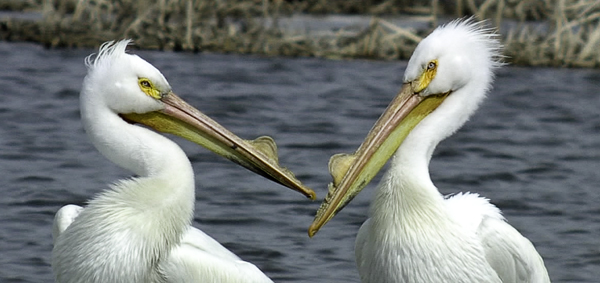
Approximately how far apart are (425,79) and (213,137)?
94 centimetres

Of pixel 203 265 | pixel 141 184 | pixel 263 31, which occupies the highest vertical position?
pixel 141 184

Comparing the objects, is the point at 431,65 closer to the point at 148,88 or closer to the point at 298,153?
the point at 148,88

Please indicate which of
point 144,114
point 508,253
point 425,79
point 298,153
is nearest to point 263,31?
point 298,153

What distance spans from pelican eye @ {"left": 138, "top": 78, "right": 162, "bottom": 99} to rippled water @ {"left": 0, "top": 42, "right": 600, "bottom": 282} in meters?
2.06

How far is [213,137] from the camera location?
203 inches

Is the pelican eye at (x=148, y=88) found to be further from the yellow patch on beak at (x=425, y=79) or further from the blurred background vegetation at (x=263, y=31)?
the blurred background vegetation at (x=263, y=31)

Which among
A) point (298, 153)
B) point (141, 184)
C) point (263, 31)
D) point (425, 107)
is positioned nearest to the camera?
point (141, 184)

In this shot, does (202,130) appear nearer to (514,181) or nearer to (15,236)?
(15,236)

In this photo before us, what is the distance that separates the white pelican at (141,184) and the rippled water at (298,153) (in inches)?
74.2

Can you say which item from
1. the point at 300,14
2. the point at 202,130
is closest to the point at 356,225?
the point at 202,130

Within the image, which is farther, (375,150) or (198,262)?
(198,262)

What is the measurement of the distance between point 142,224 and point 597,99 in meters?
8.39

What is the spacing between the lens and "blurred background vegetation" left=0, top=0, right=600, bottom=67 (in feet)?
41.7

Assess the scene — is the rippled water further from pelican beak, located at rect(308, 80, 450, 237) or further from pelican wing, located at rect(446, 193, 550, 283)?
pelican beak, located at rect(308, 80, 450, 237)
